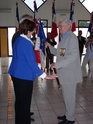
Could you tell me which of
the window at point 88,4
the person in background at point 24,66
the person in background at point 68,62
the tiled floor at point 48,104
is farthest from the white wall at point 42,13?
the person in background at point 24,66

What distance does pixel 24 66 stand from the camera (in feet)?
8.93

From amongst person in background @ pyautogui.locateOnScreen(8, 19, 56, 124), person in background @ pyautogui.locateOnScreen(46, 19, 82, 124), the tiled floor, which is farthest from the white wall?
person in background @ pyautogui.locateOnScreen(8, 19, 56, 124)

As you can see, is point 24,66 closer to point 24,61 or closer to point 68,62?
point 24,61

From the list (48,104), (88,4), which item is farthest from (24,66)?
A: (88,4)

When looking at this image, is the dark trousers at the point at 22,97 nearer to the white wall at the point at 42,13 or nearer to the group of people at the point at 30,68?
the group of people at the point at 30,68

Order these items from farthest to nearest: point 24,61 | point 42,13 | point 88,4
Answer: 1. point 88,4
2. point 42,13
3. point 24,61

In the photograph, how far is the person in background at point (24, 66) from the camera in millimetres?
2680

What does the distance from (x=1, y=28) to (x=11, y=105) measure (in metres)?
13.5

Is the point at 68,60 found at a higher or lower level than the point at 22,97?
higher

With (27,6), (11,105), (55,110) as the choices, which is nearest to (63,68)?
(55,110)

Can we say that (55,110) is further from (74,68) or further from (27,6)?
(27,6)

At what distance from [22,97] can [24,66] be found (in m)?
0.40

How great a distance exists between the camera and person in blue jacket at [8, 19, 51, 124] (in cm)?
268

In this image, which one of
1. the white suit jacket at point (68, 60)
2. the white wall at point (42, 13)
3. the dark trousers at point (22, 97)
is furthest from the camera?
the white wall at point (42, 13)
